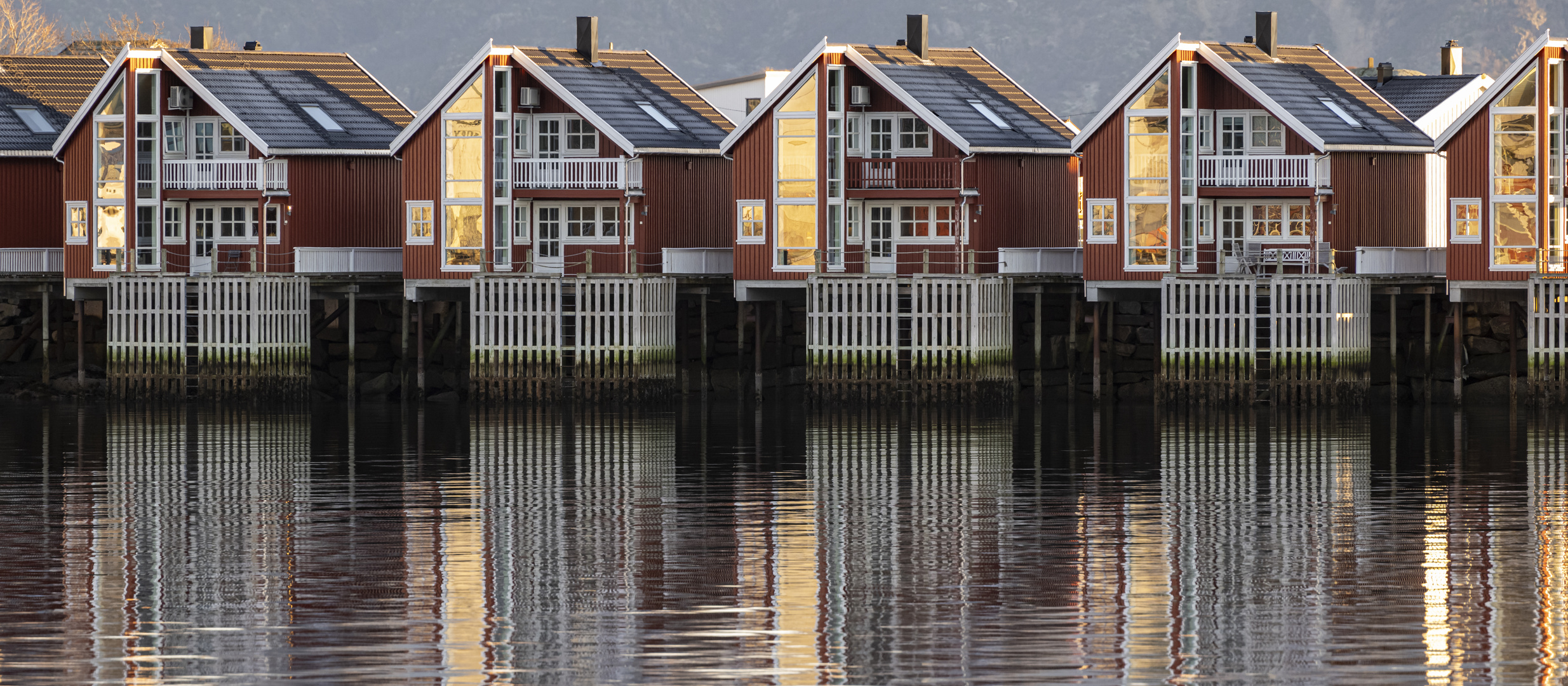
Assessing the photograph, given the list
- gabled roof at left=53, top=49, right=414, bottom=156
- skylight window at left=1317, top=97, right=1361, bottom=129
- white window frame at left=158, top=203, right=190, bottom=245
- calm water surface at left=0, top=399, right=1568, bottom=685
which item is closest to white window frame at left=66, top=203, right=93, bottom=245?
gabled roof at left=53, top=49, right=414, bottom=156

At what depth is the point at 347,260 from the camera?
5891 cm

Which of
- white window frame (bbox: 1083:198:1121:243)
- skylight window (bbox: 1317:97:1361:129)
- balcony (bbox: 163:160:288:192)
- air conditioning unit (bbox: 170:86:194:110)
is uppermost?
air conditioning unit (bbox: 170:86:194:110)

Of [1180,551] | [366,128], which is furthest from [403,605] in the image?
[366,128]

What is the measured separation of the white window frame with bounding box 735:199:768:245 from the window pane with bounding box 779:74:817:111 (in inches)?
93.9

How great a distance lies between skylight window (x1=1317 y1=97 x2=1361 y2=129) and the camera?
182ft

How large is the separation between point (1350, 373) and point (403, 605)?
32.6 meters

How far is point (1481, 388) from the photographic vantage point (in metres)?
54.5

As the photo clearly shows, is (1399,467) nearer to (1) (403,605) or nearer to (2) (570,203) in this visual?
(1) (403,605)

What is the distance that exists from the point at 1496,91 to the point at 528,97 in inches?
923

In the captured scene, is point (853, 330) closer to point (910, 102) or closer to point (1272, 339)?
point (910, 102)

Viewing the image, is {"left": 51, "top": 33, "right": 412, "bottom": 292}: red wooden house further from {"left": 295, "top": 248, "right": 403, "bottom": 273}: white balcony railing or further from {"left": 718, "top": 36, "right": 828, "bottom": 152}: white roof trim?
{"left": 718, "top": 36, "right": 828, "bottom": 152}: white roof trim

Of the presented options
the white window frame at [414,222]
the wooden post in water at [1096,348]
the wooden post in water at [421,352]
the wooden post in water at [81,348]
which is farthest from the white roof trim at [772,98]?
the wooden post in water at [81,348]

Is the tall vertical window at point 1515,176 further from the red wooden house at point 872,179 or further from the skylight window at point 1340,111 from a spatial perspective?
the red wooden house at point 872,179

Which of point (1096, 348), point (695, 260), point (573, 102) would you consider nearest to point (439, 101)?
point (573, 102)
